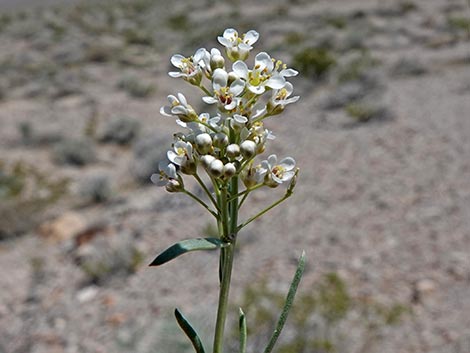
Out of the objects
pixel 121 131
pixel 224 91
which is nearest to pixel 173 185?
pixel 224 91

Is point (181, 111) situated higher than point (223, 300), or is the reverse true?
point (181, 111)

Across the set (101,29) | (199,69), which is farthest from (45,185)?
(101,29)

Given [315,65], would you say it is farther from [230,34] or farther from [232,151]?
[232,151]

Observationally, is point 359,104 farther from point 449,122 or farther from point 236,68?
point 236,68

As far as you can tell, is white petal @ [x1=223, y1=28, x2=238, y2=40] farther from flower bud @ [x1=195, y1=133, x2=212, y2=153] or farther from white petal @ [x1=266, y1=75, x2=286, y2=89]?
flower bud @ [x1=195, y1=133, x2=212, y2=153]

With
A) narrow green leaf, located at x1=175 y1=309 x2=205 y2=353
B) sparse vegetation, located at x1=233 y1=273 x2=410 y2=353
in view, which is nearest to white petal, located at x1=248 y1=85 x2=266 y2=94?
narrow green leaf, located at x1=175 y1=309 x2=205 y2=353

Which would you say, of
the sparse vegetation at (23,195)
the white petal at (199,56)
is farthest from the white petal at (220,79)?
the sparse vegetation at (23,195)
